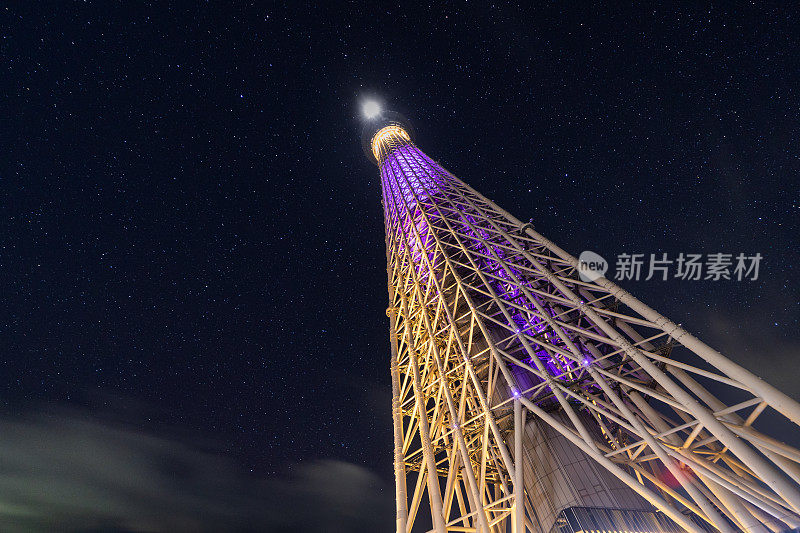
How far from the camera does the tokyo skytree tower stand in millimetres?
7938

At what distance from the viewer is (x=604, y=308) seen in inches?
496

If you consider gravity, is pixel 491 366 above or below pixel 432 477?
above

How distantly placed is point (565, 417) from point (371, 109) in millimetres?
38317

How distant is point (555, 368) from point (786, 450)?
6.35 metres

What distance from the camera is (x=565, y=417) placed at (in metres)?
12.1

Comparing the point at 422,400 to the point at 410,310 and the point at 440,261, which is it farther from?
the point at 440,261

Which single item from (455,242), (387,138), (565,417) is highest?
(387,138)

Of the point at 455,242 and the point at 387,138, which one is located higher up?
the point at 387,138

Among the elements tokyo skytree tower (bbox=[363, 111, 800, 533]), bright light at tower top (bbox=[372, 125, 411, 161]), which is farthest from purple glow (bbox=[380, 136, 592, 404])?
bright light at tower top (bbox=[372, 125, 411, 161])

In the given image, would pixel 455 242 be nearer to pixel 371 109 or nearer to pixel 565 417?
pixel 565 417

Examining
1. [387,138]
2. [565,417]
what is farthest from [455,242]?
[387,138]

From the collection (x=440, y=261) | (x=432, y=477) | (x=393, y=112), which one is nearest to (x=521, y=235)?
(x=440, y=261)

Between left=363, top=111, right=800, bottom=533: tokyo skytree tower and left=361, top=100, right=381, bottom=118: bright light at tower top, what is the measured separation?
25.0m

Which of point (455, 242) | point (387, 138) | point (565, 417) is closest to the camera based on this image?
point (565, 417)
